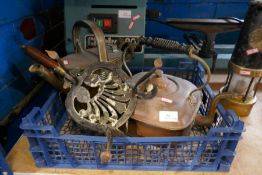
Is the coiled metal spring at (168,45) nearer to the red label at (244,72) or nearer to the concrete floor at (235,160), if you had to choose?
the red label at (244,72)

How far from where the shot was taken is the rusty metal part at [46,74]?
0.60 meters

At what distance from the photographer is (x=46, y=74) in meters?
0.63

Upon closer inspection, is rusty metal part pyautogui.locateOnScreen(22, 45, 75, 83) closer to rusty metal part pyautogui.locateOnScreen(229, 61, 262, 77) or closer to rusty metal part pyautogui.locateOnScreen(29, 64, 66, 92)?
rusty metal part pyautogui.locateOnScreen(29, 64, 66, 92)


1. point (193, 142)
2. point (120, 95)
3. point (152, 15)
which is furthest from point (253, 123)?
point (152, 15)

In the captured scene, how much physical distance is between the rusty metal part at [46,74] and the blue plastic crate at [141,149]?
0.22 ft

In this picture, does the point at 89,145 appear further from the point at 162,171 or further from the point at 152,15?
the point at 152,15

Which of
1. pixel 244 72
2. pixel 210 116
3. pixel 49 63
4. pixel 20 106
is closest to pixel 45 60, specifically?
pixel 49 63

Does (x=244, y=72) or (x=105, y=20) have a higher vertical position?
(x=105, y=20)

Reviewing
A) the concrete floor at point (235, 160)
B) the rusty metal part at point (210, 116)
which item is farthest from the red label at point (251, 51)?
the concrete floor at point (235, 160)

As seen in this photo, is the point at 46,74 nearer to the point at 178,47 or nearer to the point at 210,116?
the point at 178,47

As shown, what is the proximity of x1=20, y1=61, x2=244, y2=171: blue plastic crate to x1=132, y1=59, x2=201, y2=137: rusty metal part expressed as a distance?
4 centimetres

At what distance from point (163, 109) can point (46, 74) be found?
35 centimetres

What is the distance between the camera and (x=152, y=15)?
3.43 feet

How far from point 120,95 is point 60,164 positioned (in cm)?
27
